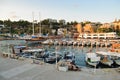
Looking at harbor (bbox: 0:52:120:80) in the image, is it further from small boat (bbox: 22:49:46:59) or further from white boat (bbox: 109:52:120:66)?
small boat (bbox: 22:49:46:59)

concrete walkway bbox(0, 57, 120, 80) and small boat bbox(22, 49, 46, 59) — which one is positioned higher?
concrete walkway bbox(0, 57, 120, 80)

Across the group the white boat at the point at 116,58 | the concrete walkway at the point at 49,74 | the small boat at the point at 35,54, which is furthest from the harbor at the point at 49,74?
the small boat at the point at 35,54

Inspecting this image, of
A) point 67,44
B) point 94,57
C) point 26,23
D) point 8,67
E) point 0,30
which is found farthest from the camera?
point 26,23

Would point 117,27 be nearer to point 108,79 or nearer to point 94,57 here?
point 94,57

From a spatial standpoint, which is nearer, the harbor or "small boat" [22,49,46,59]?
the harbor

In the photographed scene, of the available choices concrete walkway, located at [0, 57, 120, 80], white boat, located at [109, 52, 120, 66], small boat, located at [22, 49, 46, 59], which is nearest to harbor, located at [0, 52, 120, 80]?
concrete walkway, located at [0, 57, 120, 80]

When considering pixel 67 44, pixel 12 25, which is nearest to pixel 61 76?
pixel 67 44

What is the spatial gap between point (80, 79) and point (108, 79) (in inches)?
82.3

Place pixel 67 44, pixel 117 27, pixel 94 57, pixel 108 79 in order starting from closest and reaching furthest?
pixel 108 79 < pixel 94 57 < pixel 67 44 < pixel 117 27

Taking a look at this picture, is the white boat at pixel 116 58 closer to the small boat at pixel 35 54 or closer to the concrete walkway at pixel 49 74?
the small boat at pixel 35 54

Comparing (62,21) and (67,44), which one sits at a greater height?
(62,21)

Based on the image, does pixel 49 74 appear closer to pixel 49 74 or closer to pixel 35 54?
pixel 49 74

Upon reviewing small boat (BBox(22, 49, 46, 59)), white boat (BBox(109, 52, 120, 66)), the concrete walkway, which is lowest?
small boat (BBox(22, 49, 46, 59))

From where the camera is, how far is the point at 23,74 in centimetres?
1920
